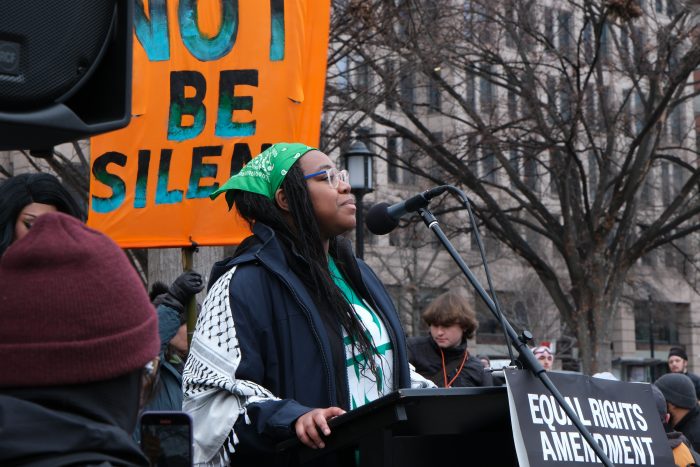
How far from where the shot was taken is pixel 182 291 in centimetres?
512

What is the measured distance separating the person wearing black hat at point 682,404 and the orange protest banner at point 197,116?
4.20 m

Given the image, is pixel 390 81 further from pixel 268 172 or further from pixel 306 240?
pixel 306 240

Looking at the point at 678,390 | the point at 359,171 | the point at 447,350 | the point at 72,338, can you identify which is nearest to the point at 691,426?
the point at 678,390

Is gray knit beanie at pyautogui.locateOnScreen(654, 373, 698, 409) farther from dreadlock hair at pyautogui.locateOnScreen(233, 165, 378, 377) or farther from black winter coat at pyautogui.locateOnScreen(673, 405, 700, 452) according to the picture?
dreadlock hair at pyautogui.locateOnScreen(233, 165, 378, 377)

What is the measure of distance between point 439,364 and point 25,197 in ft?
15.0

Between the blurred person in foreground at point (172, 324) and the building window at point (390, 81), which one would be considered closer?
the blurred person in foreground at point (172, 324)

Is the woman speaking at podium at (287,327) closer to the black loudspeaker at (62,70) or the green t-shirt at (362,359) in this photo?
the green t-shirt at (362,359)

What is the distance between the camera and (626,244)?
57.6ft

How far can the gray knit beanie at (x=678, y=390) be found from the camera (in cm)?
901

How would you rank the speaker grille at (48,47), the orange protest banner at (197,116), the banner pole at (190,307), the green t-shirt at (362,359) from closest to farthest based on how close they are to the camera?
the speaker grille at (48,47) < the green t-shirt at (362,359) < the banner pole at (190,307) < the orange protest banner at (197,116)

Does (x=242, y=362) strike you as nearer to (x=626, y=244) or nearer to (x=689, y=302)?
(x=626, y=244)

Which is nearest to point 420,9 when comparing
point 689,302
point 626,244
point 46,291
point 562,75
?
point 562,75

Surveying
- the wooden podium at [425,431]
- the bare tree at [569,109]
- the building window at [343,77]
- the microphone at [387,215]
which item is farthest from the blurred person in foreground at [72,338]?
the bare tree at [569,109]

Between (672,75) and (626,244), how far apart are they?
2.69 meters
